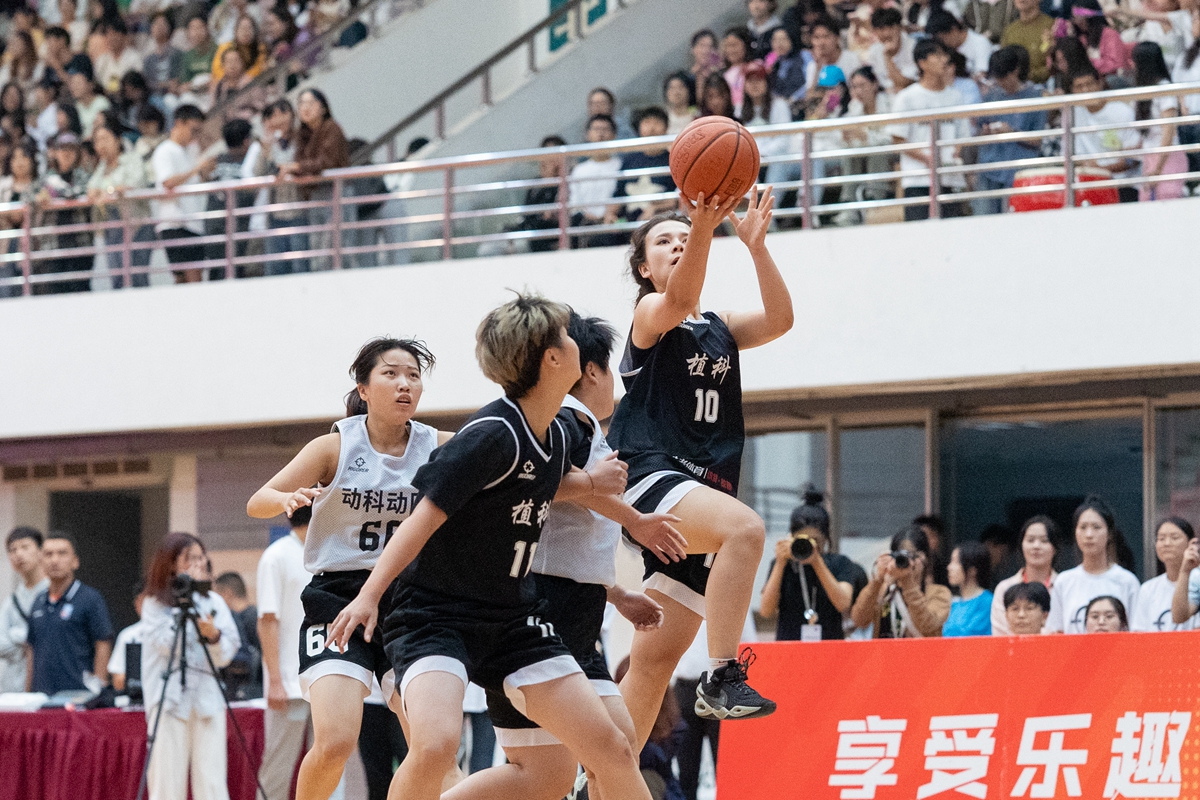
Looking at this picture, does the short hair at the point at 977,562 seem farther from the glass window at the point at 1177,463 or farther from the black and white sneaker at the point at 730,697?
the black and white sneaker at the point at 730,697

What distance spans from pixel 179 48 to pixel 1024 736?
12921 mm

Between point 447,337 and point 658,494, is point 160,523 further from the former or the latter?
point 658,494

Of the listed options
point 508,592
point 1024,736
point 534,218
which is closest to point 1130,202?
point 534,218

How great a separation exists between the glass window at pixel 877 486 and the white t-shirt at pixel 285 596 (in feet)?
16.6

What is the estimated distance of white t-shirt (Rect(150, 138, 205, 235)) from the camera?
13.5 m

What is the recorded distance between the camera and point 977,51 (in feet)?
39.7

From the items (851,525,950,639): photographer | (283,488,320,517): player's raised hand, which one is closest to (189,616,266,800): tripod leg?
(851,525,950,639): photographer

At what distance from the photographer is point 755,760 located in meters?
6.91

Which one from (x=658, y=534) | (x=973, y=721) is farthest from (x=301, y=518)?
(x=973, y=721)

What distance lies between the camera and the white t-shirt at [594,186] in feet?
40.9

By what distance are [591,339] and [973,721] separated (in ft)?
7.99

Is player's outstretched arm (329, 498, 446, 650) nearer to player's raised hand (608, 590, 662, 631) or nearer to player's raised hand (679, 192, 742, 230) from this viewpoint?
player's raised hand (608, 590, 662, 631)

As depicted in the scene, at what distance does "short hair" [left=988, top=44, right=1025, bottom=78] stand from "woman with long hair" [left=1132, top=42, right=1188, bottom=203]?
0.79 m

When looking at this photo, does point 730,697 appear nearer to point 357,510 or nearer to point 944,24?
point 357,510
